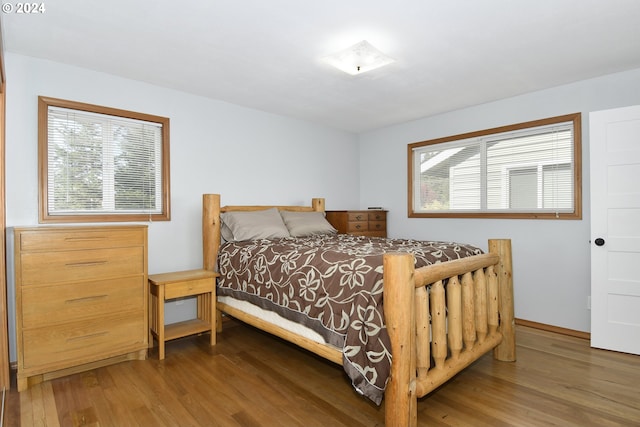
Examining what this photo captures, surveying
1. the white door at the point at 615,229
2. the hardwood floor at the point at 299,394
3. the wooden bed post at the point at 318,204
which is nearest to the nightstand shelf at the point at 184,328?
the hardwood floor at the point at 299,394

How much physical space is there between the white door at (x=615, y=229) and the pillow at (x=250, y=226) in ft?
8.95

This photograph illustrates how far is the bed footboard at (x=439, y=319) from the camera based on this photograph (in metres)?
1.70

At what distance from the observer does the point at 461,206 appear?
13.6 ft

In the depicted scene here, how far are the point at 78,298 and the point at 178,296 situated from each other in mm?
675

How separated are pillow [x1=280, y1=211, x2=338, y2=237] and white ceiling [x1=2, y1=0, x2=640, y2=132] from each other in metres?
1.27

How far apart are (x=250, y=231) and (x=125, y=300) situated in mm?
1172

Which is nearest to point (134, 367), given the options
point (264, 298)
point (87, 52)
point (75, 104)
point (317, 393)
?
point (264, 298)

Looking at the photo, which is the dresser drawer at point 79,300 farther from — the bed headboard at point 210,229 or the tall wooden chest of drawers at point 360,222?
the tall wooden chest of drawers at point 360,222

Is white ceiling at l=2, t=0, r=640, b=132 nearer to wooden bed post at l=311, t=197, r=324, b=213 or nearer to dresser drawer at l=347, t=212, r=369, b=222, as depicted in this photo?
wooden bed post at l=311, t=197, r=324, b=213

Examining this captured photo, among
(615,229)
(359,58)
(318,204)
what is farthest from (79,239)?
(615,229)

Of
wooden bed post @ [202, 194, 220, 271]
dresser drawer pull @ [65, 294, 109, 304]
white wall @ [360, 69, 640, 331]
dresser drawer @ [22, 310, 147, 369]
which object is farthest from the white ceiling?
dresser drawer @ [22, 310, 147, 369]

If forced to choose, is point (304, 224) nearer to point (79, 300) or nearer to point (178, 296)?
point (178, 296)

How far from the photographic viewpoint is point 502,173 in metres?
3.79

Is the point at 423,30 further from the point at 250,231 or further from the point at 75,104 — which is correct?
the point at 75,104
